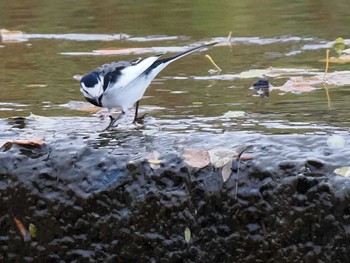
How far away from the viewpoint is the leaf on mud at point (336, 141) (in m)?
3.33

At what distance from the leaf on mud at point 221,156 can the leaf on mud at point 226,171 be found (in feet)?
0.03

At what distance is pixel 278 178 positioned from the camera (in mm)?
3201

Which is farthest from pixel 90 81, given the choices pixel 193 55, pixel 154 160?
pixel 193 55

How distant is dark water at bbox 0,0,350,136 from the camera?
171 inches

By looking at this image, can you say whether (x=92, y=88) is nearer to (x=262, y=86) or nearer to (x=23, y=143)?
(x=23, y=143)

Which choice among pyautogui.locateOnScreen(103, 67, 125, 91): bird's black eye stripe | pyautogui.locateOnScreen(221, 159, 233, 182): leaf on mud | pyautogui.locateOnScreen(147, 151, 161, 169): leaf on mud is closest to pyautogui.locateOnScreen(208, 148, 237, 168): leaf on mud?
pyautogui.locateOnScreen(221, 159, 233, 182): leaf on mud

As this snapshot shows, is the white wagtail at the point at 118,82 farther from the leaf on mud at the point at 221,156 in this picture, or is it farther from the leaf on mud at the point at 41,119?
the leaf on mud at the point at 221,156

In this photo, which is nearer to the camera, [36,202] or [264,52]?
[36,202]

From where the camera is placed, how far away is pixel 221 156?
3.31 m

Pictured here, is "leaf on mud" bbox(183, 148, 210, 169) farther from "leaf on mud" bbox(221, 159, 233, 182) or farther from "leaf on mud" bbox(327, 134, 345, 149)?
"leaf on mud" bbox(327, 134, 345, 149)

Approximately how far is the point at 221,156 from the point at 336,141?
1.32 feet

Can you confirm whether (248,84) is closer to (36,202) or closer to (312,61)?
(312,61)

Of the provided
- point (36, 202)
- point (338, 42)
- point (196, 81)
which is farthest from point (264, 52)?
point (36, 202)

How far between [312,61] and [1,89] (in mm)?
1786
